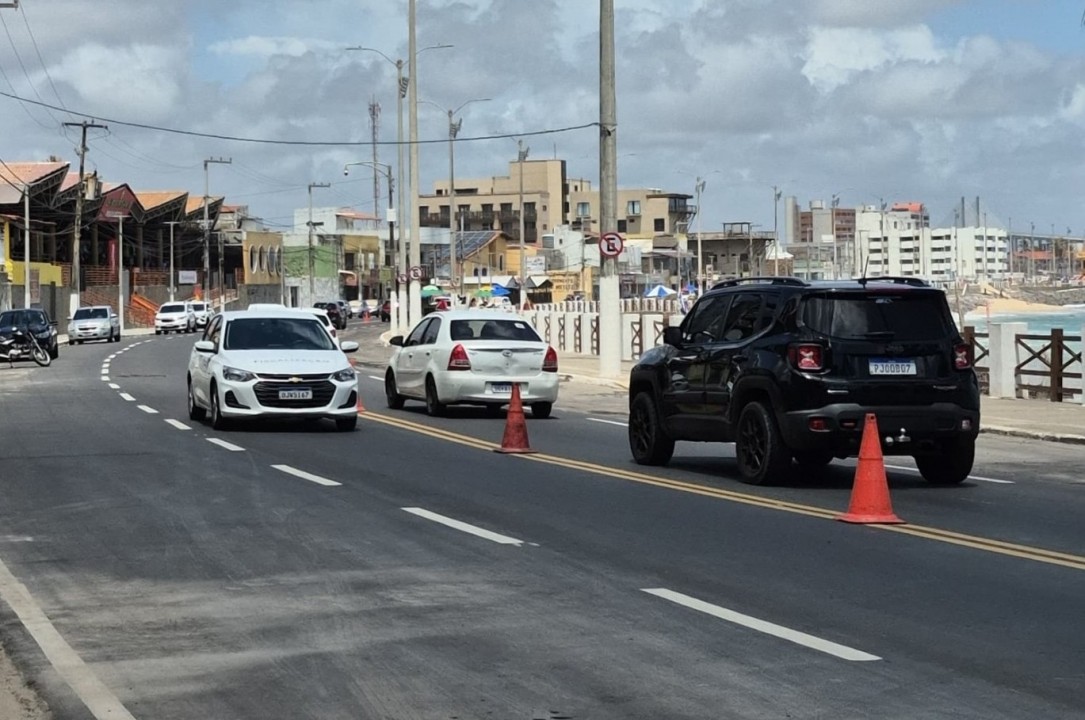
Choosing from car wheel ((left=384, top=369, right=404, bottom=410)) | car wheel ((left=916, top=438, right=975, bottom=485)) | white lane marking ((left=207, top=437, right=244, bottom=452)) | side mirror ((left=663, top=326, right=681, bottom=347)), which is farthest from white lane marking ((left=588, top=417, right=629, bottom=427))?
car wheel ((left=916, top=438, right=975, bottom=485))

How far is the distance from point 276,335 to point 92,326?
163ft

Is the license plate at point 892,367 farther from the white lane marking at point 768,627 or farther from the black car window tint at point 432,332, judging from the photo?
the black car window tint at point 432,332

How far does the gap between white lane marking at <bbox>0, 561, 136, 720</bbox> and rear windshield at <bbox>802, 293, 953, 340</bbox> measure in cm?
766

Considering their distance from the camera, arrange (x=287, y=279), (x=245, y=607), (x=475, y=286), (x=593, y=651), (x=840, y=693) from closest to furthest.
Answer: (x=840, y=693) → (x=593, y=651) → (x=245, y=607) → (x=475, y=286) → (x=287, y=279)

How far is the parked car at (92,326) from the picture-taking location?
235ft

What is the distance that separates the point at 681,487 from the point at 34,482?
6107 millimetres

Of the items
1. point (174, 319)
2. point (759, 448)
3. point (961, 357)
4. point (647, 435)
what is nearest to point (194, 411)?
point (647, 435)

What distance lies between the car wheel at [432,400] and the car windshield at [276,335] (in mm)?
2233

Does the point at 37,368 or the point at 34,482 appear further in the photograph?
the point at 37,368

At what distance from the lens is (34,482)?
53.9 feet

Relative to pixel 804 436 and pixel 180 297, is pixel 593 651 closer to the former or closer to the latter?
pixel 804 436

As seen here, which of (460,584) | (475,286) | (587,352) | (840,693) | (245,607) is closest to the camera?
(840,693)

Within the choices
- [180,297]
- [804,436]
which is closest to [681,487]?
[804,436]

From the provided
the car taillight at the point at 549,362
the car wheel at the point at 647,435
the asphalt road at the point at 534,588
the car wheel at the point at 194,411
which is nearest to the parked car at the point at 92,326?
the car wheel at the point at 194,411
